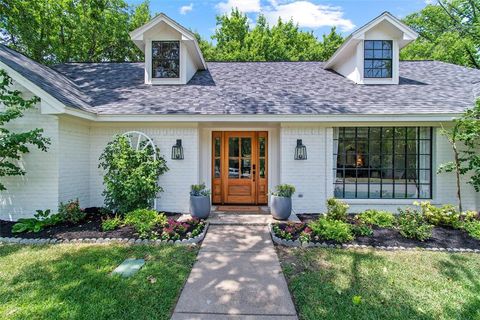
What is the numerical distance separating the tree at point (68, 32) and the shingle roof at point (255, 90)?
5.96 meters

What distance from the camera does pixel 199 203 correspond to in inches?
266

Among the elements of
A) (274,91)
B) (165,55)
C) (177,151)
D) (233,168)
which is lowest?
(233,168)

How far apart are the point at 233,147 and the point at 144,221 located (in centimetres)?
375

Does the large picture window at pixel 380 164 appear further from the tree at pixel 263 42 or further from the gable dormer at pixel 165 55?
the tree at pixel 263 42

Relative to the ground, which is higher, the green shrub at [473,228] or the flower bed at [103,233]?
the green shrub at [473,228]

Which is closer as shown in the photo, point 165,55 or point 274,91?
point 274,91

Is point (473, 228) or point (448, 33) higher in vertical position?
point (448, 33)

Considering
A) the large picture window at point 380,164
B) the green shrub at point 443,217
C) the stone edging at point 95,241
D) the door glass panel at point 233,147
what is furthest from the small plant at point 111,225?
the green shrub at point 443,217

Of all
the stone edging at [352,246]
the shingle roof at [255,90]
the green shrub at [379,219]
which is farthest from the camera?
the shingle roof at [255,90]

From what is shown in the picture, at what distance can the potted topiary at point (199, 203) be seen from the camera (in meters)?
6.77

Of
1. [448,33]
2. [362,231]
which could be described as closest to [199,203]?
[362,231]

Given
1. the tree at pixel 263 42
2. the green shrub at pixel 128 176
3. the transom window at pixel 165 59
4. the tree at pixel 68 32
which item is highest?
the tree at pixel 263 42

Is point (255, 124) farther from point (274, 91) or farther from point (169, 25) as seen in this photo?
point (169, 25)

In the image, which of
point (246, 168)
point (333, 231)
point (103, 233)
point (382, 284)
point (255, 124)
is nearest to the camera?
point (382, 284)
